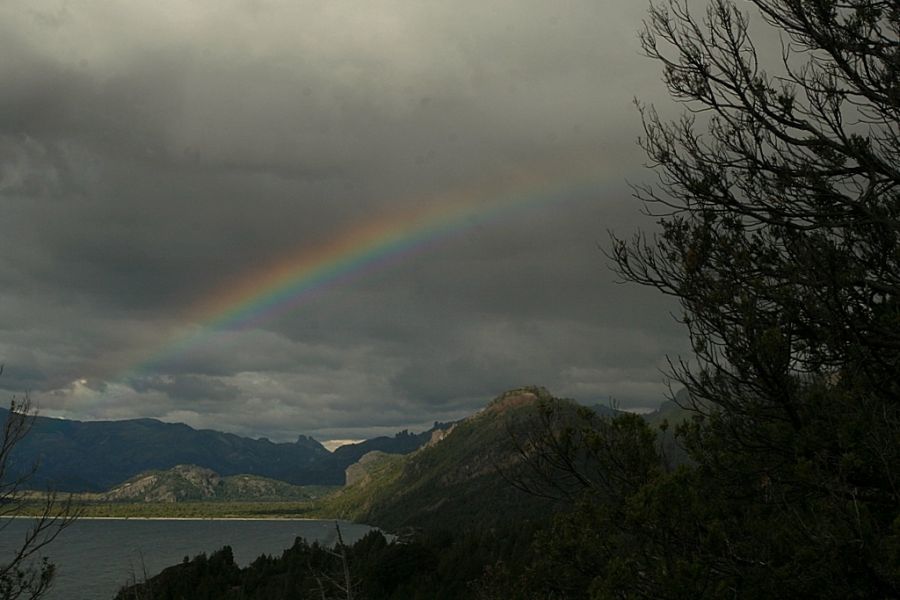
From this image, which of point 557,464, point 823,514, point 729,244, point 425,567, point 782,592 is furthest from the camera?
point 425,567

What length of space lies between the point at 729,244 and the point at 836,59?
263 centimetres

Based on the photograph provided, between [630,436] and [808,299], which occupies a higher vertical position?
[808,299]

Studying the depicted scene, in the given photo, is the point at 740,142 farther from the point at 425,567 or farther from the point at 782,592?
the point at 425,567

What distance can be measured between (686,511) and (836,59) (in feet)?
18.9

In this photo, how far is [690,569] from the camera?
25.9ft

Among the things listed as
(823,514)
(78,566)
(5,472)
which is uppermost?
(5,472)

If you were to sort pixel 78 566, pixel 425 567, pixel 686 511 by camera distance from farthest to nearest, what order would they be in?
1. pixel 78 566
2. pixel 425 567
3. pixel 686 511

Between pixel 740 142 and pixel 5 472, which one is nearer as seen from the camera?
pixel 740 142

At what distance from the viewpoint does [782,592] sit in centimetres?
773

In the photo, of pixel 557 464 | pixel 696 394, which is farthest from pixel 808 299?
pixel 557 464

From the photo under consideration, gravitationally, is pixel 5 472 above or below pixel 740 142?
below

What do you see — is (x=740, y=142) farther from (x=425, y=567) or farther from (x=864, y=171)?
(x=425, y=567)

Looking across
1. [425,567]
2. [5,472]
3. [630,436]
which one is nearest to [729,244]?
[630,436]

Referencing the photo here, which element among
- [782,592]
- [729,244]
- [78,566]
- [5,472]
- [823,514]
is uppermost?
[729,244]
